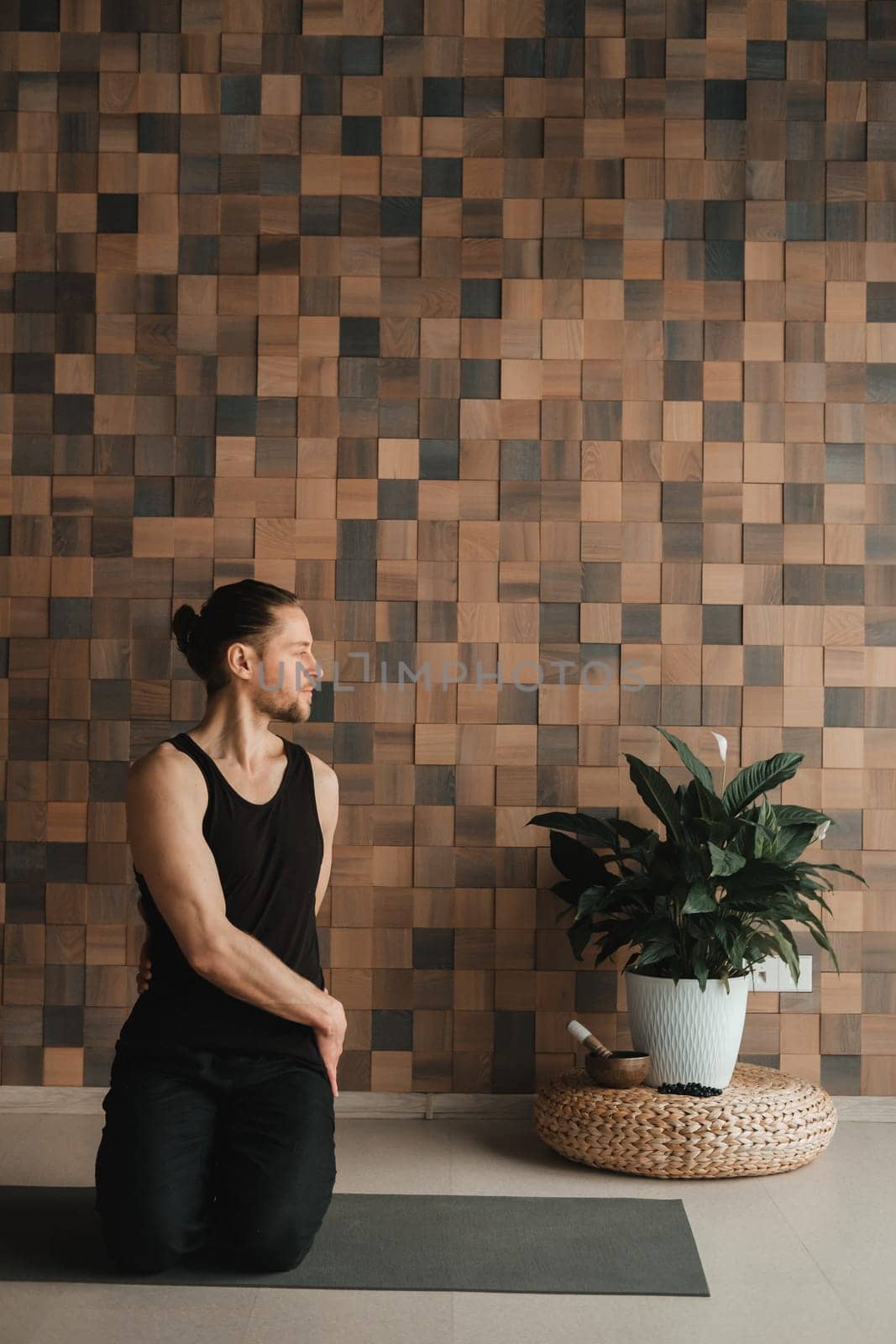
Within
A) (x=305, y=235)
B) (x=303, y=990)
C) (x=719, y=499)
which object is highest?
(x=305, y=235)

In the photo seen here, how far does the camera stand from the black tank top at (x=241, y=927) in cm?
213

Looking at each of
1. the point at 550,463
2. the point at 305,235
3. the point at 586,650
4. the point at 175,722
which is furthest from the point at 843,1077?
the point at 305,235

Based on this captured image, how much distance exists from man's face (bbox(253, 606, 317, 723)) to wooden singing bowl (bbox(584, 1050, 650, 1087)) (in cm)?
98

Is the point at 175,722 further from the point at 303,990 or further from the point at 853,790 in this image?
the point at 853,790

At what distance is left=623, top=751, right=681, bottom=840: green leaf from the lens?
100 inches

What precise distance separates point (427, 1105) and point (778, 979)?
866mm

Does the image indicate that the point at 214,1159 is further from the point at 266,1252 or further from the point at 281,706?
the point at 281,706

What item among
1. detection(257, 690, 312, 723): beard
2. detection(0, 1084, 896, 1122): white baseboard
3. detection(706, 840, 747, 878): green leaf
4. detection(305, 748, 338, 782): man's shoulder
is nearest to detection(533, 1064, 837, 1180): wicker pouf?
detection(0, 1084, 896, 1122): white baseboard

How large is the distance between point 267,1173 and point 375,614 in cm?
130

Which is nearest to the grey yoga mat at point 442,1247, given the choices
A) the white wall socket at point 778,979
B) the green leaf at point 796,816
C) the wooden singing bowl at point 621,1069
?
the wooden singing bowl at point 621,1069

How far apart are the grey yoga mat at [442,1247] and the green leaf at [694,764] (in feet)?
2.67

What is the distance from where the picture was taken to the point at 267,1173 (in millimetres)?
2002

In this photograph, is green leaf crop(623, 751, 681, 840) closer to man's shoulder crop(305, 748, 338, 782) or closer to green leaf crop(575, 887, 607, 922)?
green leaf crop(575, 887, 607, 922)

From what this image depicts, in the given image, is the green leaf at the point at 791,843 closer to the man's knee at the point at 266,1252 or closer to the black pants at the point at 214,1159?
the black pants at the point at 214,1159
